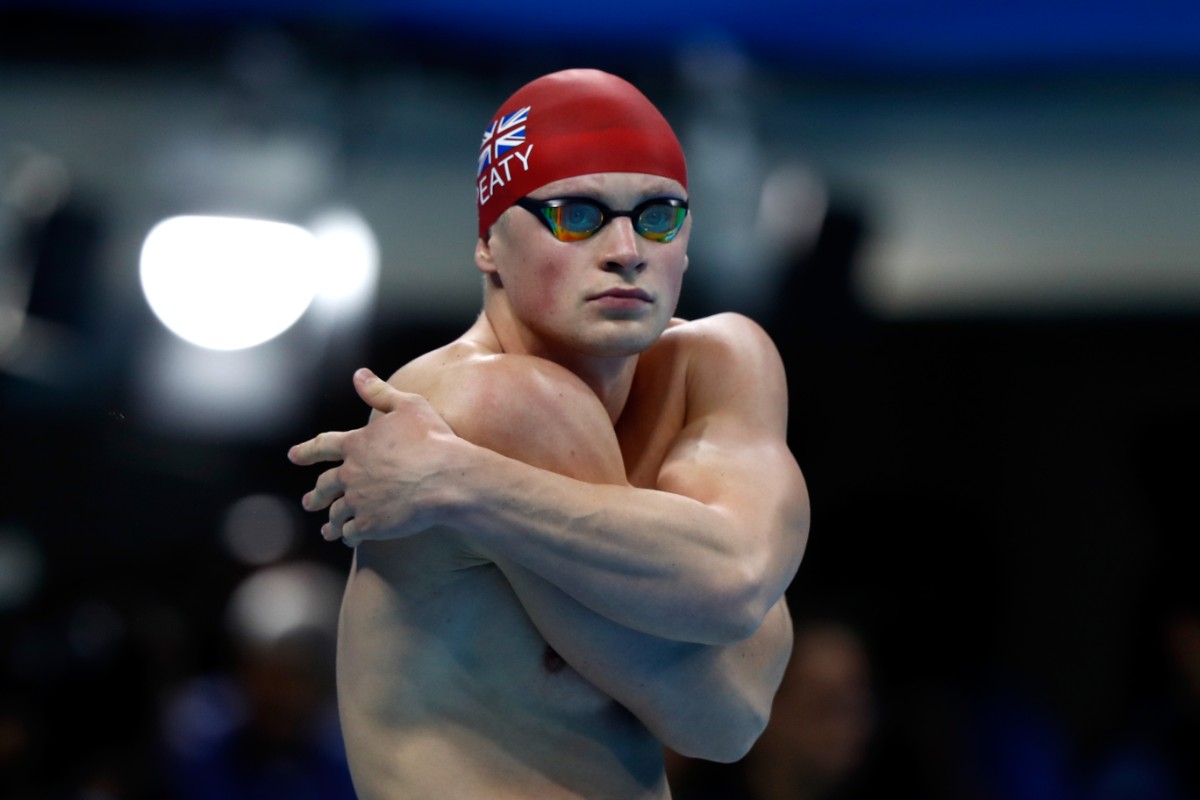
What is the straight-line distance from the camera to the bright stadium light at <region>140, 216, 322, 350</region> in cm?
682

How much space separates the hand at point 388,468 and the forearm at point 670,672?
198 mm

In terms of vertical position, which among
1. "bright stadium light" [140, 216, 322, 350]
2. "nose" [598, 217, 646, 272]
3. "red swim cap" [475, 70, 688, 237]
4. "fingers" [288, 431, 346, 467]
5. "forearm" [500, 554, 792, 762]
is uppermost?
"red swim cap" [475, 70, 688, 237]

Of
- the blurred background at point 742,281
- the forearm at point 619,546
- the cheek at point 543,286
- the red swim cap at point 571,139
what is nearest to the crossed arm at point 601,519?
the forearm at point 619,546

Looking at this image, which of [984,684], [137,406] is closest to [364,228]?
[137,406]

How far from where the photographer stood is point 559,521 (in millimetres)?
1963

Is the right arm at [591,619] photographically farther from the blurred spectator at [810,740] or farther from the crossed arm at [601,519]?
the blurred spectator at [810,740]

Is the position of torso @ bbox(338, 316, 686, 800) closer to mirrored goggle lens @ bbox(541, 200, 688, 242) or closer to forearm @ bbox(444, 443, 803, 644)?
forearm @ bbox(444, 443, 803, 644)

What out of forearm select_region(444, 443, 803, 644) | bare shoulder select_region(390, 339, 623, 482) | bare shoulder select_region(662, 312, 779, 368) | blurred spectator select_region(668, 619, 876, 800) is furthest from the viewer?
blurred spectator select_region(668, 619, 876, 800)

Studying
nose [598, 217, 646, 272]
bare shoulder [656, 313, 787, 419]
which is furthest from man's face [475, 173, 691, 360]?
bare shoulder [656, 313, 787, 419]

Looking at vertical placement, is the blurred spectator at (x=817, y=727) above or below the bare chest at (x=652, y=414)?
below

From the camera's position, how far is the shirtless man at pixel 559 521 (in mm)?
1989

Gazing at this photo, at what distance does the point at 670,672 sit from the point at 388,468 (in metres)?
0.56

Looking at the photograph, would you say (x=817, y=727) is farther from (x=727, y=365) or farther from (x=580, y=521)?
(x=580, y=521)

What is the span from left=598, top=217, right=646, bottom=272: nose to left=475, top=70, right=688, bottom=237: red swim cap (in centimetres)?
9
